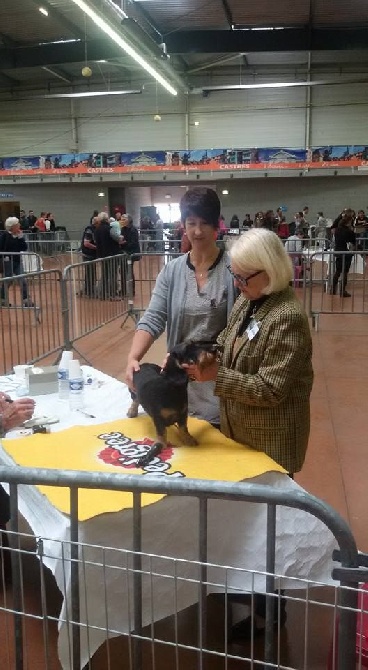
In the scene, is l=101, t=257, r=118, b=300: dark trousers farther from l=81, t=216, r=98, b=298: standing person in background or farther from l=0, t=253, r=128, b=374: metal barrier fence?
l=81, t=216, r=98, b=298: standing person in background

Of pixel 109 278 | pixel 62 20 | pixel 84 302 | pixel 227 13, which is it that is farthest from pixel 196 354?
pixel 62 20

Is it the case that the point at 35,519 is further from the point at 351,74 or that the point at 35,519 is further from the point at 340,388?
the point at 351,74

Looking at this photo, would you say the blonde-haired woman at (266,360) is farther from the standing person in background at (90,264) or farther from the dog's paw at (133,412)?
the standing person in background at (90,264)

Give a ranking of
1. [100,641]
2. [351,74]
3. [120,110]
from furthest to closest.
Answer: [120,110] < [351,74] < [100,641]

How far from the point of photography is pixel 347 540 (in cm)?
125

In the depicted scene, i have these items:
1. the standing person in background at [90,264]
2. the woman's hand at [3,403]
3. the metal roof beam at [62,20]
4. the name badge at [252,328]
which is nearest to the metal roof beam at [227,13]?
the metal roof beam at [62,20]

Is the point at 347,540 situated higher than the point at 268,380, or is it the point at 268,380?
the point at 268,380

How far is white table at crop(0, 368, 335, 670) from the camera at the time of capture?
1717mm

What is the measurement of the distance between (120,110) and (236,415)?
2455cm

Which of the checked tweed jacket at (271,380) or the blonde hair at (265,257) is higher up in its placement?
the blonde hair at (265,257)

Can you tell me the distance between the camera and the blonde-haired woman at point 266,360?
1.91 metres

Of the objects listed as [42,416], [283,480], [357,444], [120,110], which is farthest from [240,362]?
[120,110]

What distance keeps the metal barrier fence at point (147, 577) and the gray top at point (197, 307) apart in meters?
0.63

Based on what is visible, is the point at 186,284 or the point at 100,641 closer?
the point at 100,641
